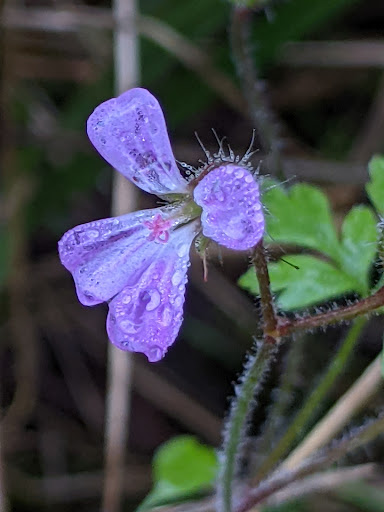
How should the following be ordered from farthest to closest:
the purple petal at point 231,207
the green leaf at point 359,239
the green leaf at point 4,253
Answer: the green leaf at point 4,253
the green leaf at point 359,239
the purple petal at point 231,207

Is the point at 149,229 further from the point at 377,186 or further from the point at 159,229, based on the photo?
the point at 377,186

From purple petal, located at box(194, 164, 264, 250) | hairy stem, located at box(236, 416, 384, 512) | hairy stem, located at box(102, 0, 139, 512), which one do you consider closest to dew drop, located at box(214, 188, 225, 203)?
→ purple petal, located at box(194, 164, 264, 250)

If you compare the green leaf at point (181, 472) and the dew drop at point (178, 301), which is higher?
the green leaf at point (181, 472)

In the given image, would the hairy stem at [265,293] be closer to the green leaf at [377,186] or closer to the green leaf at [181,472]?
the green leaf at [377,186]

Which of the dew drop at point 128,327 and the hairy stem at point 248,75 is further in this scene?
the hairy stem at point 248,75

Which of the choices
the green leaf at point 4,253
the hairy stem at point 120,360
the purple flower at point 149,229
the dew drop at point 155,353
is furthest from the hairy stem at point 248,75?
the green leaf at point 4,253

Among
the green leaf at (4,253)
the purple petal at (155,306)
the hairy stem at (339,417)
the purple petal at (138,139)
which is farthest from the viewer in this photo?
the green leaf at (4,253)

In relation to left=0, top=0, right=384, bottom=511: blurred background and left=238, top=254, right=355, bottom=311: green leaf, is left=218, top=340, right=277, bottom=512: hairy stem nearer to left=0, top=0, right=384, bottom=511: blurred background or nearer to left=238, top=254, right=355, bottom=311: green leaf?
left=238, top=254, right=355, bottom=311: green leaf
